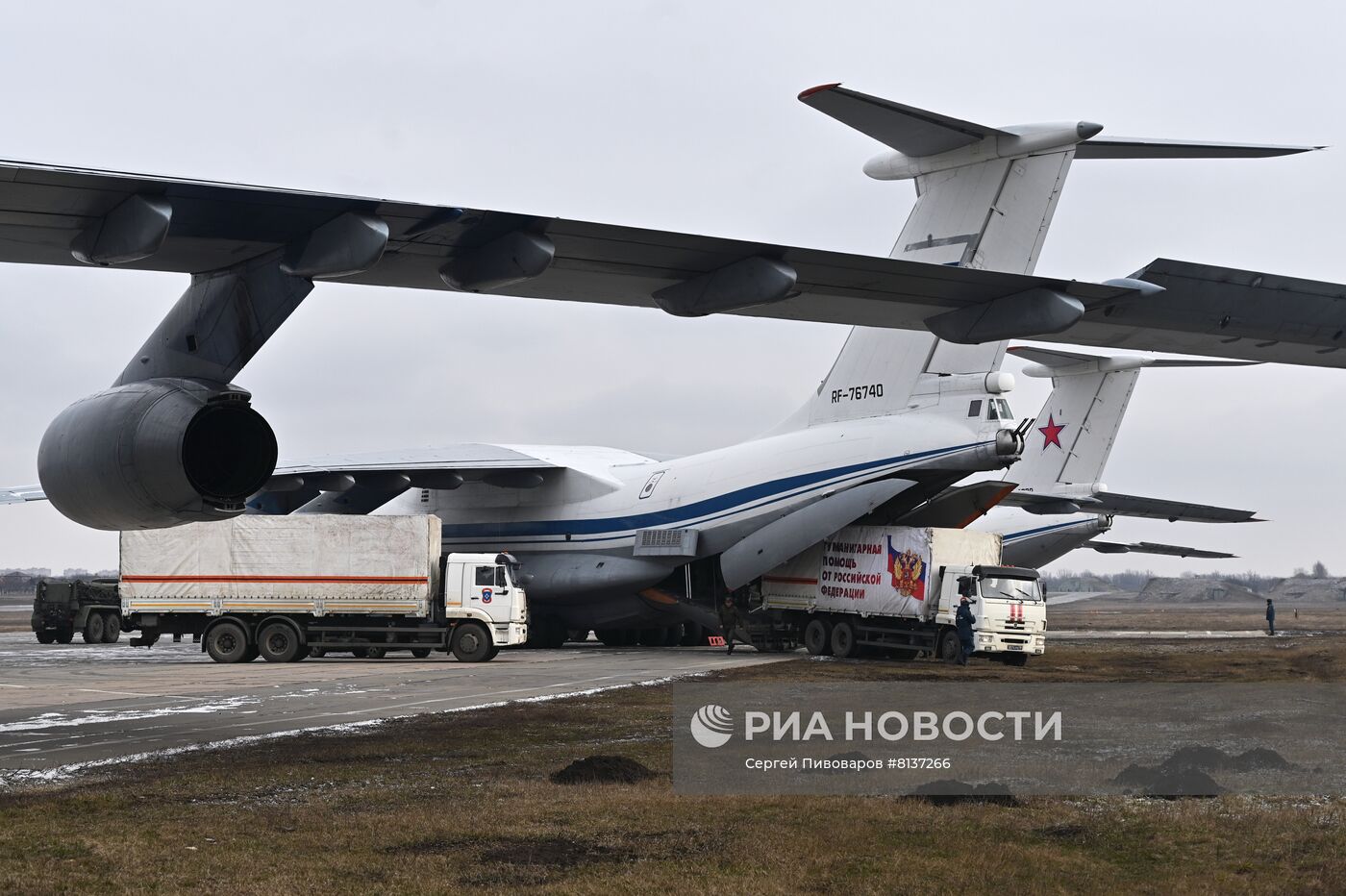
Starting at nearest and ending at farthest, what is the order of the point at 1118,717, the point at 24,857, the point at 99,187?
the point at 24,857, the point at 99,187, the point at 1118,717

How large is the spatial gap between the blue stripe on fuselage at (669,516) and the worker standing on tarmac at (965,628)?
275 centimetres

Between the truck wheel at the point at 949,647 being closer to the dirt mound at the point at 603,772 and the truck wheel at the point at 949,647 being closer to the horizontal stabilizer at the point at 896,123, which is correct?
the horizontal stabilizer at the point at 896,123

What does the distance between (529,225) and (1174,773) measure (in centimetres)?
576

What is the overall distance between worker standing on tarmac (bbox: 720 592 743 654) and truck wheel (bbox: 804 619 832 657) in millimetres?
1626

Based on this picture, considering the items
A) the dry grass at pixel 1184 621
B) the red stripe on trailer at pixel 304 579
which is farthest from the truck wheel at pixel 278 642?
the dry grass at pixel 1184 621

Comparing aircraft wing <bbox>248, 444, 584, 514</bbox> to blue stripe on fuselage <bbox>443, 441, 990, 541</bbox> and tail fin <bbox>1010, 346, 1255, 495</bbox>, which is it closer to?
blue stripe on fuselage <bbox>443, 441, 990, 541</bbox>

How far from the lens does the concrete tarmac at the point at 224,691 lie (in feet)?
38.0

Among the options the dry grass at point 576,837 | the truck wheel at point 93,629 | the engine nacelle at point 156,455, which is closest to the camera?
the dry grass at point 576,837

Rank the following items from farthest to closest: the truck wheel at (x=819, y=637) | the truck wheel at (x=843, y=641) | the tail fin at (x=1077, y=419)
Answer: the tail fin at (x=1077, y=419)
the truck wheel at (x=819, y=637)
the truck wheel at (x=843, y=641)

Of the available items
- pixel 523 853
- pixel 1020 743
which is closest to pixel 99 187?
pixel 523 853

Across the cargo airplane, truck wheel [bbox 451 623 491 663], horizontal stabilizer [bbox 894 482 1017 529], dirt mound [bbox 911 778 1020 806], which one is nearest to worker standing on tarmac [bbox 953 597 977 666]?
horizontal stabilizer [bbox 894 482 1017 529]

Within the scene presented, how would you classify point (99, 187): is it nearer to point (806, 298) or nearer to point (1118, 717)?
point (806, 298)

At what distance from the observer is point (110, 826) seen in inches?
295

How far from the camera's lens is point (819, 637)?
2542cm
